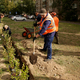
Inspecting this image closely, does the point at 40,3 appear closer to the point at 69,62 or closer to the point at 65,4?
the point at 65,4

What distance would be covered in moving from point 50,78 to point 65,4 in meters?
22.5

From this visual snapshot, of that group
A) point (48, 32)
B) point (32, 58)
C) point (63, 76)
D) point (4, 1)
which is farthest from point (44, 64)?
point (4, 1)

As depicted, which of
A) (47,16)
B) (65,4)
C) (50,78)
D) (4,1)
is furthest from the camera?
(4,1)

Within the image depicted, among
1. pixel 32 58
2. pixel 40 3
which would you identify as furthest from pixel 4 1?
pixel 32 58

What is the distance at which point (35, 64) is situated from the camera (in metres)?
3.54

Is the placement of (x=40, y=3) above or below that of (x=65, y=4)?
above

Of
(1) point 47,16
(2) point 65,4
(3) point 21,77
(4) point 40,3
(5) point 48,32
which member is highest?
(4) point 40,3

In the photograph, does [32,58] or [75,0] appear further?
[75,0]

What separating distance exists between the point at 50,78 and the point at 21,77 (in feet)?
2.98

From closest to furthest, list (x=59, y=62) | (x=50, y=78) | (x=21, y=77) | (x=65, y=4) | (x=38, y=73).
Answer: (x=21, y=77), (x=50, y=78), (x=38, y=73), (x=59, y=62), (x=65, y=4)

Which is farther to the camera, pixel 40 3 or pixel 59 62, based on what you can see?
pixel 40 3

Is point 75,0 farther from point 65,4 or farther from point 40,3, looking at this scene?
point 40,3

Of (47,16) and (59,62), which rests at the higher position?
(47,16)

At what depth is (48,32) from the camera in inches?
140
